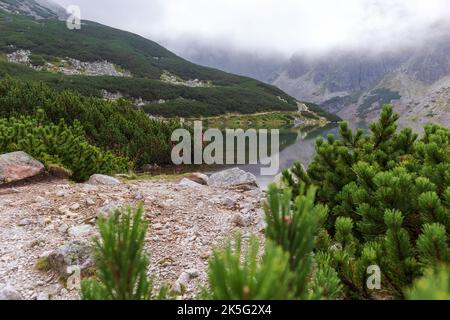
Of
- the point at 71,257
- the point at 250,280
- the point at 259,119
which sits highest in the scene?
the point at 259,119

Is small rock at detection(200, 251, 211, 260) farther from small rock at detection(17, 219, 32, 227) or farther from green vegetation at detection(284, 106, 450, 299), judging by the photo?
small rock at detection(17, 219, 32, 227)

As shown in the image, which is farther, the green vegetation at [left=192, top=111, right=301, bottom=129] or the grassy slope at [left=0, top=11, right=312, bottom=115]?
the green vegetation at [left=192, top=111, right=301, bottom=129]

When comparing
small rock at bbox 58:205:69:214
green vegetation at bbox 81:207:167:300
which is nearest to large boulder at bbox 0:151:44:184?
small rock at bbox 58:205:69:214

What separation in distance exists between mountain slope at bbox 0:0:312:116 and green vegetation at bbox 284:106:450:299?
9201 centimetres

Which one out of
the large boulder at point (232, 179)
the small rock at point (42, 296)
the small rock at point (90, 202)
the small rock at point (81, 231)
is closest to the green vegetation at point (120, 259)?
the small rock at point (42, 296)

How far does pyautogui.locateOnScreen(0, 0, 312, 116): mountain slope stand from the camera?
105500 mm

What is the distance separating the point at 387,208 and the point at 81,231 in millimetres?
5419

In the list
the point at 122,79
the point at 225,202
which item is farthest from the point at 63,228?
the point at 122,79

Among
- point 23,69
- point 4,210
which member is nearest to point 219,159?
point 4,210

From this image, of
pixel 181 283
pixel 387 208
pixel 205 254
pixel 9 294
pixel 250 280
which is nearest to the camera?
pixel 250 280

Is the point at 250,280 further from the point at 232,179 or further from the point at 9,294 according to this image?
the point at 232,179

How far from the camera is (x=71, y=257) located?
5434 millimetres

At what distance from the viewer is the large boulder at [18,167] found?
10.2 metres

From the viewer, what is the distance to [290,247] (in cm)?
158
